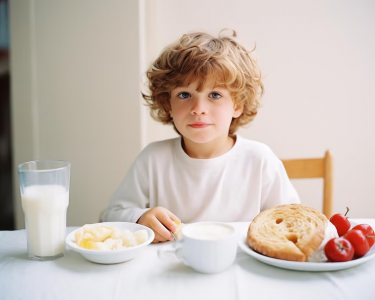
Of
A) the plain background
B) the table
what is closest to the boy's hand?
the table

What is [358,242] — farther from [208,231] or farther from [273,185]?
[273,185]

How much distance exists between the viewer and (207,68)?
103cm

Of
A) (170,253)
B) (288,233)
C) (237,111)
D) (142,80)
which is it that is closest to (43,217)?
(170,253)

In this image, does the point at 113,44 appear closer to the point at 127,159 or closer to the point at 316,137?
the point at 127,159

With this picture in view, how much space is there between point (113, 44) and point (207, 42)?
0.94m

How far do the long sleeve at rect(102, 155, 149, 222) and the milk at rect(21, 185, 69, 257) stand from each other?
13.6 inches

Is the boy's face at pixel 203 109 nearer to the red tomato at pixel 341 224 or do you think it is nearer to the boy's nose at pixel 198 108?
the boy's nose at pixel 198 108

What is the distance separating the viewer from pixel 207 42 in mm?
1121

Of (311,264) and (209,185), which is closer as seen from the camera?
(311,264)

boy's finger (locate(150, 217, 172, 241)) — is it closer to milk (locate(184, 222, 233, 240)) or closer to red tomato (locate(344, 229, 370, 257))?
milk (locate(184, 222, 233, 240))

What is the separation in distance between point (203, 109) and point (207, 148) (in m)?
0.22

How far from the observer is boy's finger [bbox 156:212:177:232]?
83 cm

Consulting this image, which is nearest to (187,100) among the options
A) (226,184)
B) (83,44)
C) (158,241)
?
(226,184)

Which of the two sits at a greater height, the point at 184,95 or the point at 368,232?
the point at 184,95
